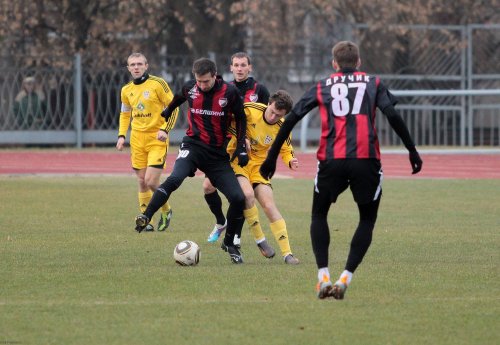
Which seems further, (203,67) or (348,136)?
(203,67)

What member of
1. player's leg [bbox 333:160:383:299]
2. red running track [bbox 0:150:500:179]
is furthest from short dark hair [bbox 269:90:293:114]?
red running track [bbox 0:150:500:179]

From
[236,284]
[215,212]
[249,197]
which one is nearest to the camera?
[236,284]

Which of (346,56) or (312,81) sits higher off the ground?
(346,56)

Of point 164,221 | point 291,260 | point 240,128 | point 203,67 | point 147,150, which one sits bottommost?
point 164,221

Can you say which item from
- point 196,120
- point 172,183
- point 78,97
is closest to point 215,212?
point 172,183

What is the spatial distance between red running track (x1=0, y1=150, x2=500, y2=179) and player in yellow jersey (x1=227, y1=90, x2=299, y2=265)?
11341mm

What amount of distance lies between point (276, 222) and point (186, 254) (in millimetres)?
967

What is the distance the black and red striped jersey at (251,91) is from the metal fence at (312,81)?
18.8m

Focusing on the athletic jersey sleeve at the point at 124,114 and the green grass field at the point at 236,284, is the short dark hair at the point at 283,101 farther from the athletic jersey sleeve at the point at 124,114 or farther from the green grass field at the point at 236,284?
the athletic jersey sleeve at the point at 124,114

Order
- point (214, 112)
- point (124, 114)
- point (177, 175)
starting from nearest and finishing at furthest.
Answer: point (214, 112)
point (177, 175)
point (124, 114)

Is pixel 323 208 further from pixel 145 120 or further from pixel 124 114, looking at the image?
pixel 124 114

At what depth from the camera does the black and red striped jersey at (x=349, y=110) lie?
791cm

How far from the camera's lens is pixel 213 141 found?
10.7m

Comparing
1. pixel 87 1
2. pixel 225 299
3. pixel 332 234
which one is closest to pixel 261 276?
pixel 225 299
